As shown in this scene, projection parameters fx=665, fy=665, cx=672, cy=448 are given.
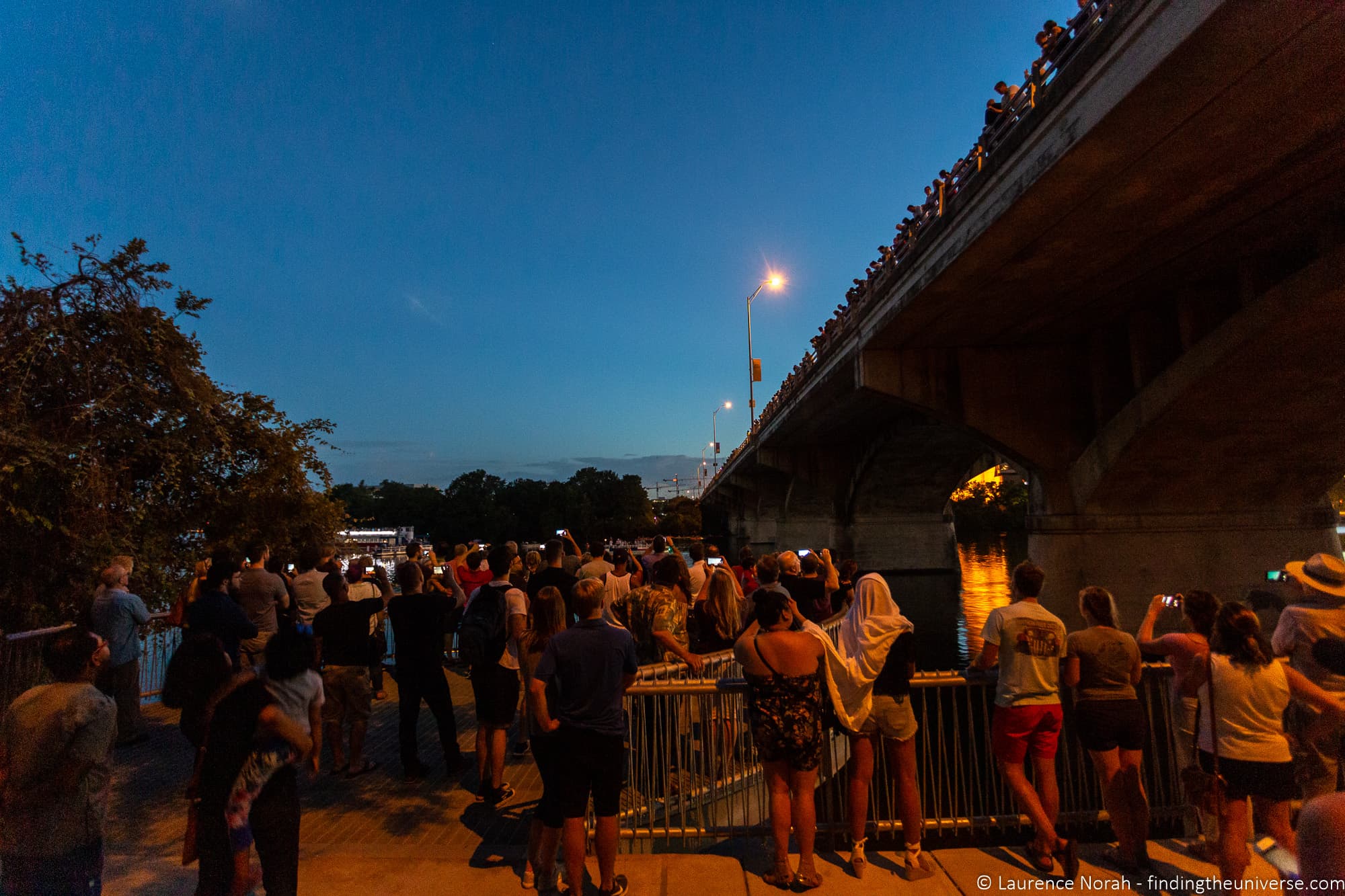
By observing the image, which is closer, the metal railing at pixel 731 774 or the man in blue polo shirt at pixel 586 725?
the man in blue polo shirt at pixel 586 725

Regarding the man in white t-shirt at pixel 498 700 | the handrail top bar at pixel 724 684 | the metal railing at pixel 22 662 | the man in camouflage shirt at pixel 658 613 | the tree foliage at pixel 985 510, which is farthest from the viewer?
the tree foliage at pixel 985 510

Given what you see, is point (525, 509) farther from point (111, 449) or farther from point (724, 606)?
point (724, 606)

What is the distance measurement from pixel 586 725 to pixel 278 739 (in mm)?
1521

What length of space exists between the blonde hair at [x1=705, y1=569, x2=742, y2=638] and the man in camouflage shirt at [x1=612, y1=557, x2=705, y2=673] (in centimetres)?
33

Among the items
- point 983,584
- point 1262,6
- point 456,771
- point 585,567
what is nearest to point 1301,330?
point 1262,6

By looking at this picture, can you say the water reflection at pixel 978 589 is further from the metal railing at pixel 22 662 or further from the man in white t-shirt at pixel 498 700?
the metal railing at pixel 22 662

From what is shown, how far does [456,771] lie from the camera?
Result: 613 centimetres

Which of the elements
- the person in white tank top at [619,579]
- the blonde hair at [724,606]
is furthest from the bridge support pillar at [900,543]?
the blonde hair at [724,606]

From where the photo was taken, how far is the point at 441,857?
444 cm

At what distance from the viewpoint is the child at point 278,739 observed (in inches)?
120

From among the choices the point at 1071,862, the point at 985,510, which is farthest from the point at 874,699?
the point at 985,510

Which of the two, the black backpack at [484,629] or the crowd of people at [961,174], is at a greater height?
the crowd of people at [961,174]

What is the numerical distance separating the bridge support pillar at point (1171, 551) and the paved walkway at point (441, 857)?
17022 millimetres

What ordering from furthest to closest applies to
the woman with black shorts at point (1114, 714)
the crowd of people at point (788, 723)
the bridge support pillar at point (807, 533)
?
the bridge support pillar at point (807, 533), the woman with black shorts at point (1114, 714), the crowd of people at point (788, 723)
